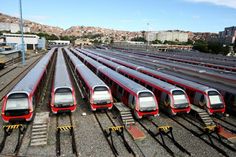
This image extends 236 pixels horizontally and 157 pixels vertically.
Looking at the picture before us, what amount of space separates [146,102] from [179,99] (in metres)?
3.06

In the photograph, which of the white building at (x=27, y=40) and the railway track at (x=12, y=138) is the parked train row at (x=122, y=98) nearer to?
the railway track at (x=12, y=138)

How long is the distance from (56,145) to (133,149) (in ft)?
16.7

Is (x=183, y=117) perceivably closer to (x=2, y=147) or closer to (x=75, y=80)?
(x=2, y=147)

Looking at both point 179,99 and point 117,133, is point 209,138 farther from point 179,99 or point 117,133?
point 117,133

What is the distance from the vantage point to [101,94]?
63.1 feet

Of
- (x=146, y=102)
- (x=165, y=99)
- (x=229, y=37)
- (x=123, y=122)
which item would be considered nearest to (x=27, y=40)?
(x=165, y=99)

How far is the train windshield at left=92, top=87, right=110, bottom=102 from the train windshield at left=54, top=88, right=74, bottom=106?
6.76ft

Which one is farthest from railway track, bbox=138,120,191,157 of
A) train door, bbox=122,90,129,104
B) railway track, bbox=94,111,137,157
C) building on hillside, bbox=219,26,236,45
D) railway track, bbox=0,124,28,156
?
building on hillside, bbox=219,26,236,45

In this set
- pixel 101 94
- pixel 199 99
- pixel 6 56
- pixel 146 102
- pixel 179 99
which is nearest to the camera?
pixel 146 102

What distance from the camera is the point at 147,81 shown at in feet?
73.4

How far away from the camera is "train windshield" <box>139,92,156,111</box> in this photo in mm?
17594

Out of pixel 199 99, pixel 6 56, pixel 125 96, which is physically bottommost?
pixel 199 99

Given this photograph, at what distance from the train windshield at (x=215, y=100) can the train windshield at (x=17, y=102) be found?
1540 centimetres

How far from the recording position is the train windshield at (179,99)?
725 inches
